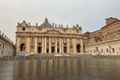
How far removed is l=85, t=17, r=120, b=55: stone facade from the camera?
34.2 meters

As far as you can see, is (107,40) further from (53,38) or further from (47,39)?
(47,39)

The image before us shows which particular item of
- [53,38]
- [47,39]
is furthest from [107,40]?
[47,39]

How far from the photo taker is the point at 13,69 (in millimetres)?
13945

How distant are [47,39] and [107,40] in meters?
15.8

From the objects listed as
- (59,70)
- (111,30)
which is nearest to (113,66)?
(59,70)

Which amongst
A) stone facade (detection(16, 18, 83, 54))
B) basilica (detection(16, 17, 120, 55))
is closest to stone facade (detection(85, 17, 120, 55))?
basilica (detection(16, 17, 120, 55))

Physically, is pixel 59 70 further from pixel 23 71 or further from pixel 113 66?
pixel 113 66

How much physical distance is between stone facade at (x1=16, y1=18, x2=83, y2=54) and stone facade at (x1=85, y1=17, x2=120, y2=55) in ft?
14.8

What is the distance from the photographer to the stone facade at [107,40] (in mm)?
34188

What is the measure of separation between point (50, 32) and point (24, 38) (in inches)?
253

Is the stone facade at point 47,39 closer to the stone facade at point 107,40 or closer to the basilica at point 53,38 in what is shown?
the basilica at point 53,38

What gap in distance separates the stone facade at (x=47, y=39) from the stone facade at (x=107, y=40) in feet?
14.8

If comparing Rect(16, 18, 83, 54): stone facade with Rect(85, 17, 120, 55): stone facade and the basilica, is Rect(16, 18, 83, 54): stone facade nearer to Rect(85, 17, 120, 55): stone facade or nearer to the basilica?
the basilica

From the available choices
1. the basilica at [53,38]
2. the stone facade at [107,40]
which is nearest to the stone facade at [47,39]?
the basilica at [53,38]
